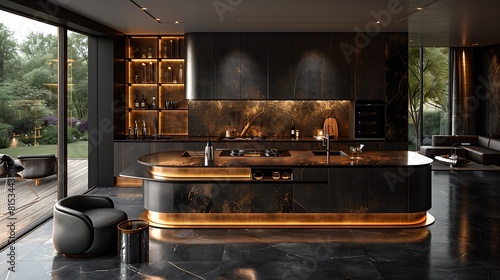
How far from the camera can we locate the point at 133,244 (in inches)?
189

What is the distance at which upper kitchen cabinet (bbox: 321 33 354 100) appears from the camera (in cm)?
889

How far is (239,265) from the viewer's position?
15.6 feet

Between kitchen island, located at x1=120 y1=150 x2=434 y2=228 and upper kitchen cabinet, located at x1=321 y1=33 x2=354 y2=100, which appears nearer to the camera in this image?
kitchen island, located at x1=120 y1=150 x2=434 y2=228

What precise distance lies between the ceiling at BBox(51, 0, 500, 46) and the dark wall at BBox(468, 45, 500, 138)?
3.00 m

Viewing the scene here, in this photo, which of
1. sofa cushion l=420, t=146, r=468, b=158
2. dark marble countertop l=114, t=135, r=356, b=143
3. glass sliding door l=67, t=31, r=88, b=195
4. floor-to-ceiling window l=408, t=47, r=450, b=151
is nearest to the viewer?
glass sliding door l=67, t=31, r=88, b=195

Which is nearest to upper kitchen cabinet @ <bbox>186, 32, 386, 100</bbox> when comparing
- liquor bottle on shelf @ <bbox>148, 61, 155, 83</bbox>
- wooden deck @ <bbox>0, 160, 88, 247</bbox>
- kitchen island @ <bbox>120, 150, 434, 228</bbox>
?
liquor bottle on shelf @ <bbox>148, 61, 155, 83</bbox>

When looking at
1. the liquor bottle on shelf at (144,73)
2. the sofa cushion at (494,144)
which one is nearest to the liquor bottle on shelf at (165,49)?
the liquor bottle on shelf at (144,73)

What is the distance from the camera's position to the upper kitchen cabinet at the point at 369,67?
887cm

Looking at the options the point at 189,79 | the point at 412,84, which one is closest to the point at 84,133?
the point at 189,79

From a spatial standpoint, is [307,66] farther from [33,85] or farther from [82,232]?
[82,232]

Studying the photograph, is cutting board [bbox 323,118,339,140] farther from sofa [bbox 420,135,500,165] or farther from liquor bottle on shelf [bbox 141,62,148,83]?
sofa [bbox 420,135,500,165]

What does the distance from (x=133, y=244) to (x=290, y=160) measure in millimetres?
2299

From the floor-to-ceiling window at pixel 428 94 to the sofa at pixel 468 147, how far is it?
0.78 meters

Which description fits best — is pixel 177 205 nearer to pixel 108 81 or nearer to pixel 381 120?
pixel 108 81
